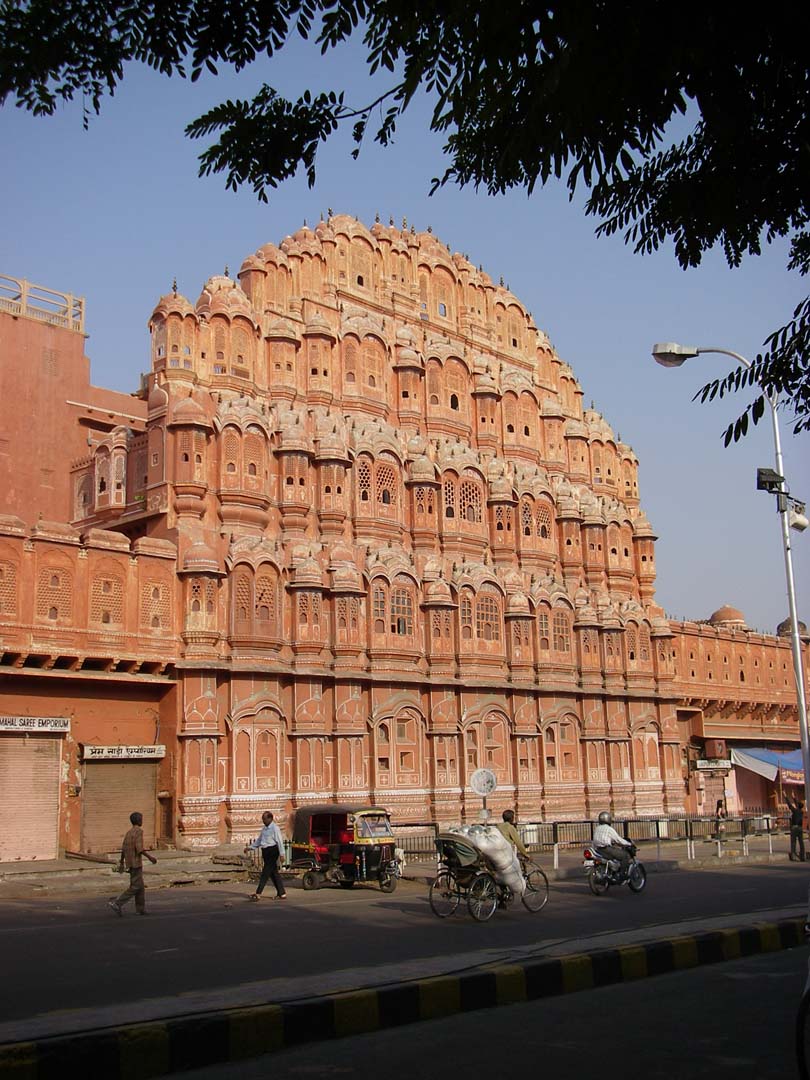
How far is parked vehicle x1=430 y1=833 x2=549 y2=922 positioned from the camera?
1641 centimetres

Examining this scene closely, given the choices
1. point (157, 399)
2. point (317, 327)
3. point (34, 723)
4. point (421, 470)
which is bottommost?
point (34, 723)

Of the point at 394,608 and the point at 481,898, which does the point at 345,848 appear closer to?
the point at 481,898

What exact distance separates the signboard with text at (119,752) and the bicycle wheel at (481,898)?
47.4 feet

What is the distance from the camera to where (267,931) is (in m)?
15.0

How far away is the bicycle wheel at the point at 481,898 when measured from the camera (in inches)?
643

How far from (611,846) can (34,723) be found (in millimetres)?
14294

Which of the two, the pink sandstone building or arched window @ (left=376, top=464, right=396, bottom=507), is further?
arched window @ (left=376, top=464, right=396, bottom=507)

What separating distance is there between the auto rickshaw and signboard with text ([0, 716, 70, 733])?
7.25 meters

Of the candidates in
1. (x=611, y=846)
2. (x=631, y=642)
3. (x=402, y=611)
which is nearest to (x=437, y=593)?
(x=402, y=611)

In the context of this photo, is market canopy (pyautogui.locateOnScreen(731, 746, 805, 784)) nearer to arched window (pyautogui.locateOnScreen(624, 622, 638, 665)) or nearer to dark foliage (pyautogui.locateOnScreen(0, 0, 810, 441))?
arched window (pyautogui.locateOnScreen(624, 622, 638, 665))

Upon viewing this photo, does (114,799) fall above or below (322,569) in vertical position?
below

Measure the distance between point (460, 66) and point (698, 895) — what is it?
1725cm

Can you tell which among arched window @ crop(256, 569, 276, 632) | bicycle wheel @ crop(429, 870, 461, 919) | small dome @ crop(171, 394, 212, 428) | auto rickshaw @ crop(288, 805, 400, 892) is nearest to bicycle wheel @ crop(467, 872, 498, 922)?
bicycle wheel @ crop(429, 870, 461, 919)

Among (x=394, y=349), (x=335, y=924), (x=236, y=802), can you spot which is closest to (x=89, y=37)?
(x=335, y=924)
